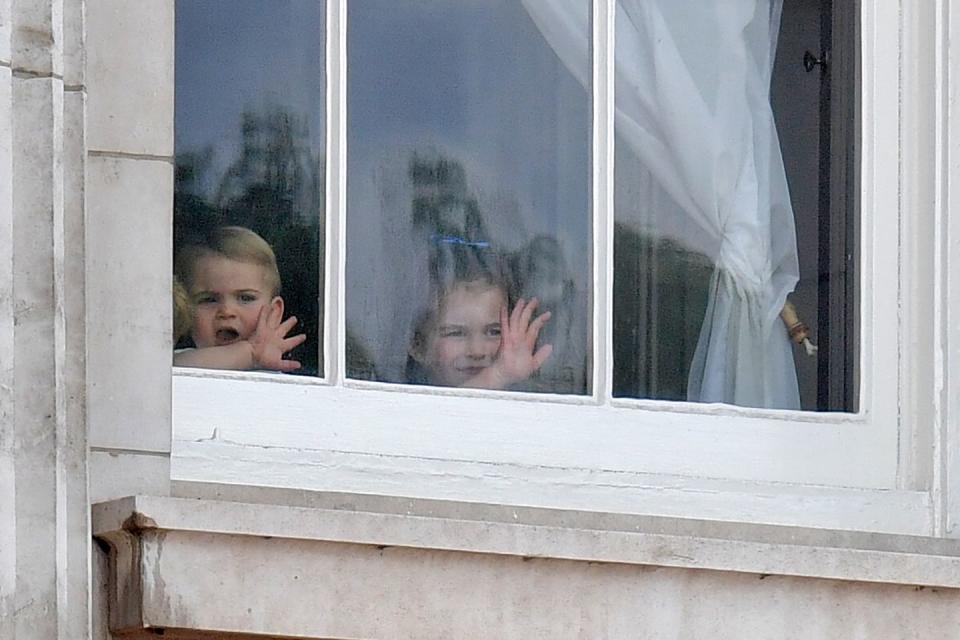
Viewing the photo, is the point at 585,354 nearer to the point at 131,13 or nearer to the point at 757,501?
the point at 757,501

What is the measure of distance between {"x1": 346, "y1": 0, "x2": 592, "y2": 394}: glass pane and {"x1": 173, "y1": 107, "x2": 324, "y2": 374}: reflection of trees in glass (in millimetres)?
60

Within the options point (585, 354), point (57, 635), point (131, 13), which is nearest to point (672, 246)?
point (585, 354)

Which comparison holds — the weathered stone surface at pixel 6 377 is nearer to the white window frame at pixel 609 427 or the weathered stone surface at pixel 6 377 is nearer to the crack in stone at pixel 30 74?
the crack in stone at pixel 30 74

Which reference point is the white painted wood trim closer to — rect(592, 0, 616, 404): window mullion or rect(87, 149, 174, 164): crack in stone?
rect(592, 0, 616, 404): window mullion

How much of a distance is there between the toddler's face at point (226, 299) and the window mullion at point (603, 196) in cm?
49

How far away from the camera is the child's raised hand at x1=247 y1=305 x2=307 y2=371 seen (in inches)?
136

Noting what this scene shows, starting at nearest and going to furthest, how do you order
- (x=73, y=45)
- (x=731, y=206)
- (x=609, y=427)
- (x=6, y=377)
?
(x=6, y=377)
(x=73, y=45)
(x=609, y=427)
(x=731, y=206)

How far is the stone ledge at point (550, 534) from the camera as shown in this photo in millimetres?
3105

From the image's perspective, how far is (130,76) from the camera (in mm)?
3264

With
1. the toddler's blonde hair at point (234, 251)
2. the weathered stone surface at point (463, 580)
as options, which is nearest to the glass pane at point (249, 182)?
the toddler's blonde hair at point (234, 251)

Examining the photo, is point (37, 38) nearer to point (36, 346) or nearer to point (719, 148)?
point (36, 346)

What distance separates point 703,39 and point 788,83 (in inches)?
6.3

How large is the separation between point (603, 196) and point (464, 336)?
0.30 meters

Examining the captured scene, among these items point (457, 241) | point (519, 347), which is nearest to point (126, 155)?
point (457, 241)
